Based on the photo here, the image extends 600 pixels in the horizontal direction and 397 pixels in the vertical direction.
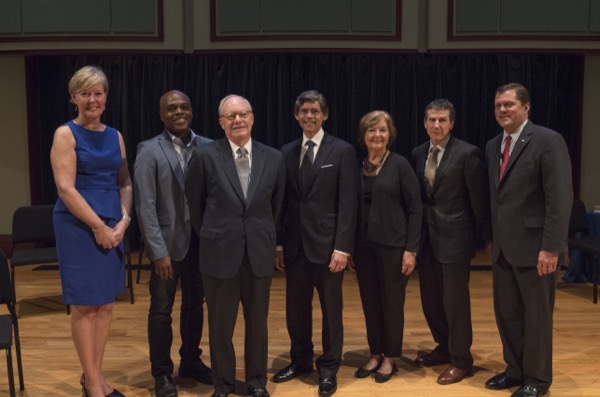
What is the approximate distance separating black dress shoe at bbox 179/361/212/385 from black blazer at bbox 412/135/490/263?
54.7 inches

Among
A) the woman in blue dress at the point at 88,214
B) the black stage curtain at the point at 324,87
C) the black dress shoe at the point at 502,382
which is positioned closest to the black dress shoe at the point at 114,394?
the woman in blue dress at the point at 88,214

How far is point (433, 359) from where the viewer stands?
3799mm

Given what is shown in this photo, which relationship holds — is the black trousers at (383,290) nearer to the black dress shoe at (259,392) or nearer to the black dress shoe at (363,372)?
the black dress shoe at (363,372)

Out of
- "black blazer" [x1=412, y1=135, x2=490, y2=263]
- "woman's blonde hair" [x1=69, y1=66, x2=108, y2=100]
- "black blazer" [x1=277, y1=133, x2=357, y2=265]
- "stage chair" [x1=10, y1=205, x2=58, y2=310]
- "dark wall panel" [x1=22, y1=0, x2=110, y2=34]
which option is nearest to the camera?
"woman's blonde hair" [x1=69, y1=66, x2=108, y2=100]

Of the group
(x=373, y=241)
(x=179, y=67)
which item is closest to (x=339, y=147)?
(x=373, y=241)

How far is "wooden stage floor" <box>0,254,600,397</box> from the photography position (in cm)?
345

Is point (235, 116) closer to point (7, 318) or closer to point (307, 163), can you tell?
point (307, 163)

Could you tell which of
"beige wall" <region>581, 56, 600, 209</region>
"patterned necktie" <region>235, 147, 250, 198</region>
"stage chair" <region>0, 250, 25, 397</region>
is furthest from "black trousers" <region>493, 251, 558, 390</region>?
"beige wall" <region>581, 56, 600, 209</region>

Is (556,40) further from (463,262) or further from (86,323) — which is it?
(86,323)

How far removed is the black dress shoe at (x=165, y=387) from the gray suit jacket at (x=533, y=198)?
5.87 feet

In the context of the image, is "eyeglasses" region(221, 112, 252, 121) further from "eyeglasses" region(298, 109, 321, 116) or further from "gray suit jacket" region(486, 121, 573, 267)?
"gray suit jacket" region(486, 121, 573, 267)

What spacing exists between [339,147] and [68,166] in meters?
1.31

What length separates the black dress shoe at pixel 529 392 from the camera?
10.6 ft

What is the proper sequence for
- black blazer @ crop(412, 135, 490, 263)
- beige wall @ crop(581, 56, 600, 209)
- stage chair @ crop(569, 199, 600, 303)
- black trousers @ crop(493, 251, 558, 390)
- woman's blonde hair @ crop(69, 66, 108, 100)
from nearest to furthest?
woman's blonde hair @ crop(69, 66, 108, 100) → black trousers @ crop(493, 251, 558, 390) → black blazer @ crop(412, 135, 490, 263) → stage chair @ crop(569, 199, 600, 303) → beige wall @ crop(581, 56, 600, 209)
